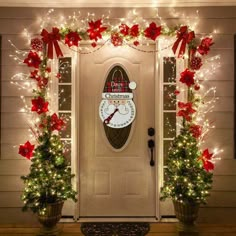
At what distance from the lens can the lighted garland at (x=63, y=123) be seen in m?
3.32

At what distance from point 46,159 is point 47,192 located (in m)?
0.34

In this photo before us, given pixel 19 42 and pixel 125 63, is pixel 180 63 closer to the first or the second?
pixel 125 63

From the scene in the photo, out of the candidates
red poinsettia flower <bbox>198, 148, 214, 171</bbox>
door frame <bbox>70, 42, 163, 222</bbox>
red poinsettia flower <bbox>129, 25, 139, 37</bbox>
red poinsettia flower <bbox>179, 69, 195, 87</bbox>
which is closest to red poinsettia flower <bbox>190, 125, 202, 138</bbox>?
red poinsettia flower <bbox>198, 148, 214, 171</bbox>

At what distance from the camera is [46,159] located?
A: 3342 millimetres

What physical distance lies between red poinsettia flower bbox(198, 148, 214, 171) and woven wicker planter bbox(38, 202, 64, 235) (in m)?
1.60

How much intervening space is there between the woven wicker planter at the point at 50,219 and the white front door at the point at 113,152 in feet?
1.67

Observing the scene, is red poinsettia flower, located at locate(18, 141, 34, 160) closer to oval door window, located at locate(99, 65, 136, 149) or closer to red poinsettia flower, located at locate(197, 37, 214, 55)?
oval door window, located at locate(99, 65, 136, 149)

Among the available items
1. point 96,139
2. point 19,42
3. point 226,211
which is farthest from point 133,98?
point 226,211

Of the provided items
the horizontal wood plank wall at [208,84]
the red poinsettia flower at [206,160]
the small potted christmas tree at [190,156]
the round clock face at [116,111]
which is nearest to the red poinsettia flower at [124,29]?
the horizontal wood plank wall at [208,84]

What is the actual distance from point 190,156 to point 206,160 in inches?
8.7

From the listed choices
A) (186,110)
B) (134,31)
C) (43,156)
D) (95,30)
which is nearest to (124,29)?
(134,31)

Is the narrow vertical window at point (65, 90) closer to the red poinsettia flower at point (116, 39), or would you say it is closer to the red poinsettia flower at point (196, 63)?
the red poinsettia flower at point (116, 39)

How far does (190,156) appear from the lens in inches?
133

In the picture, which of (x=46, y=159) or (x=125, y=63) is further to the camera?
(x=125, y=63)
